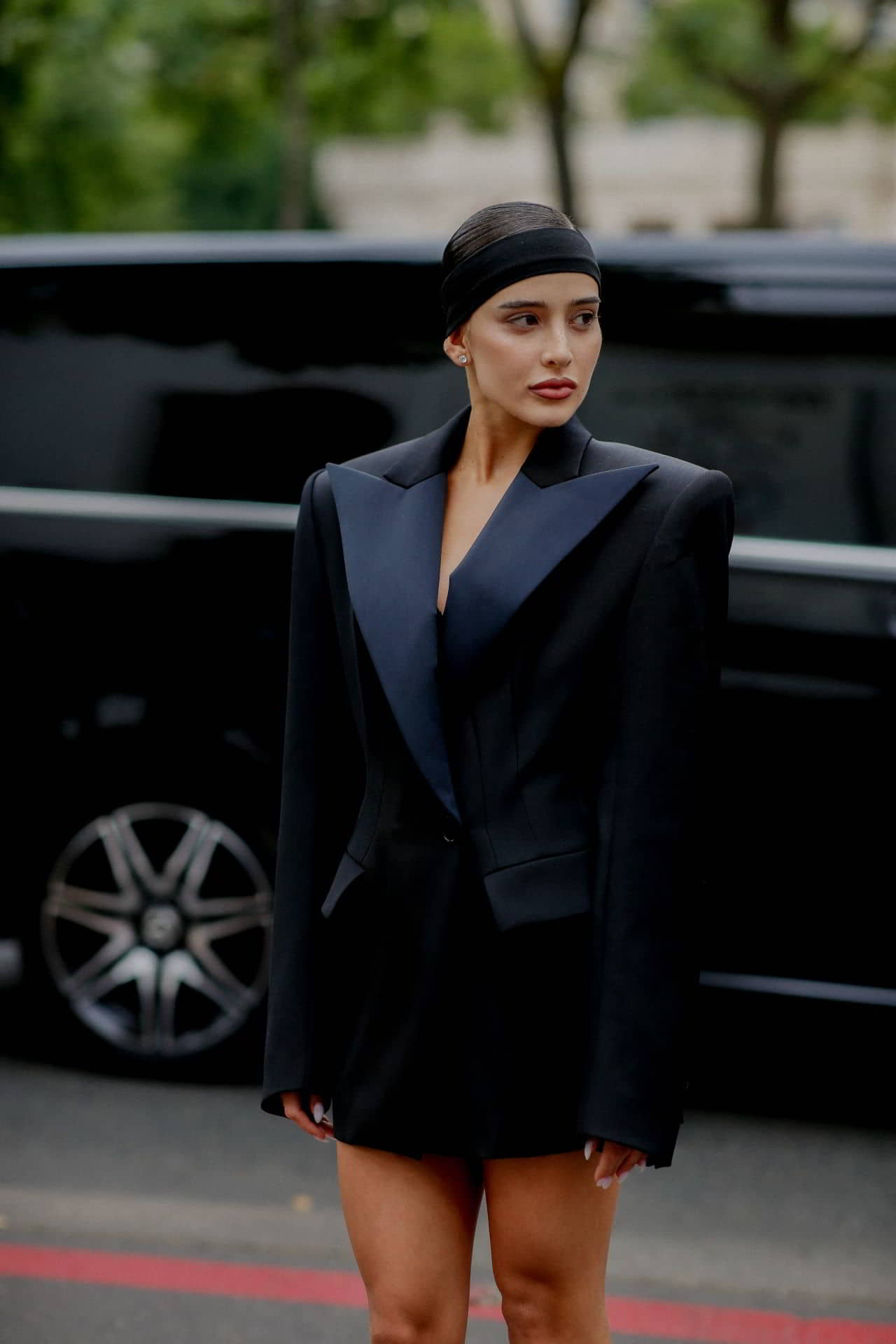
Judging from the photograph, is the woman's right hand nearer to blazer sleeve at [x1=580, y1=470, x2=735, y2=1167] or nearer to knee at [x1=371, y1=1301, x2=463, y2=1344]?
knee at [x1=371, y1=1301, x2=463, y2=1344]

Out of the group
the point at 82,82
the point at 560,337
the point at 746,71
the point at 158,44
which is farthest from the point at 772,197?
the point at 560,337

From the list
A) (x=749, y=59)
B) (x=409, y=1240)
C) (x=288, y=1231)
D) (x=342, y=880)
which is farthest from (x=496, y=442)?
(x=749, y=59)

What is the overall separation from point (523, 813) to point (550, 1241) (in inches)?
20.1

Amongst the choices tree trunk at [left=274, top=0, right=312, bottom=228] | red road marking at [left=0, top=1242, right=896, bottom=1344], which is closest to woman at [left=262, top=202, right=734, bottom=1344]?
red road marking at [left=0, top=1242, right=896, bottom=1344]

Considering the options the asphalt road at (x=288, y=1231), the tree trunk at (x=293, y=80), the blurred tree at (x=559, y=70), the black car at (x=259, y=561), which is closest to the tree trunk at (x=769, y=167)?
the blurred tree at (x=559, y=70)

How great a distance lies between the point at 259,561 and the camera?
4.30 m

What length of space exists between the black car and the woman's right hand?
79.3 inches

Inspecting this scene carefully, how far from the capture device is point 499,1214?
6.77 feet

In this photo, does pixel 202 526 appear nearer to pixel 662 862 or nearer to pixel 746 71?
pixel 662 862

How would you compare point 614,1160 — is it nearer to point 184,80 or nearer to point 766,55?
point 766,55

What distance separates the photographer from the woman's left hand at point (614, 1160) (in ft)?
6.45

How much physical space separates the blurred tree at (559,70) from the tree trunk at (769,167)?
86.3 inches

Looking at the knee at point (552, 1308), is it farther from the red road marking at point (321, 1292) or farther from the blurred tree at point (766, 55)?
the blurred tree at point (766, 55)

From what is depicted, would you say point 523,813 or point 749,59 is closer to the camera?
point 523,813
